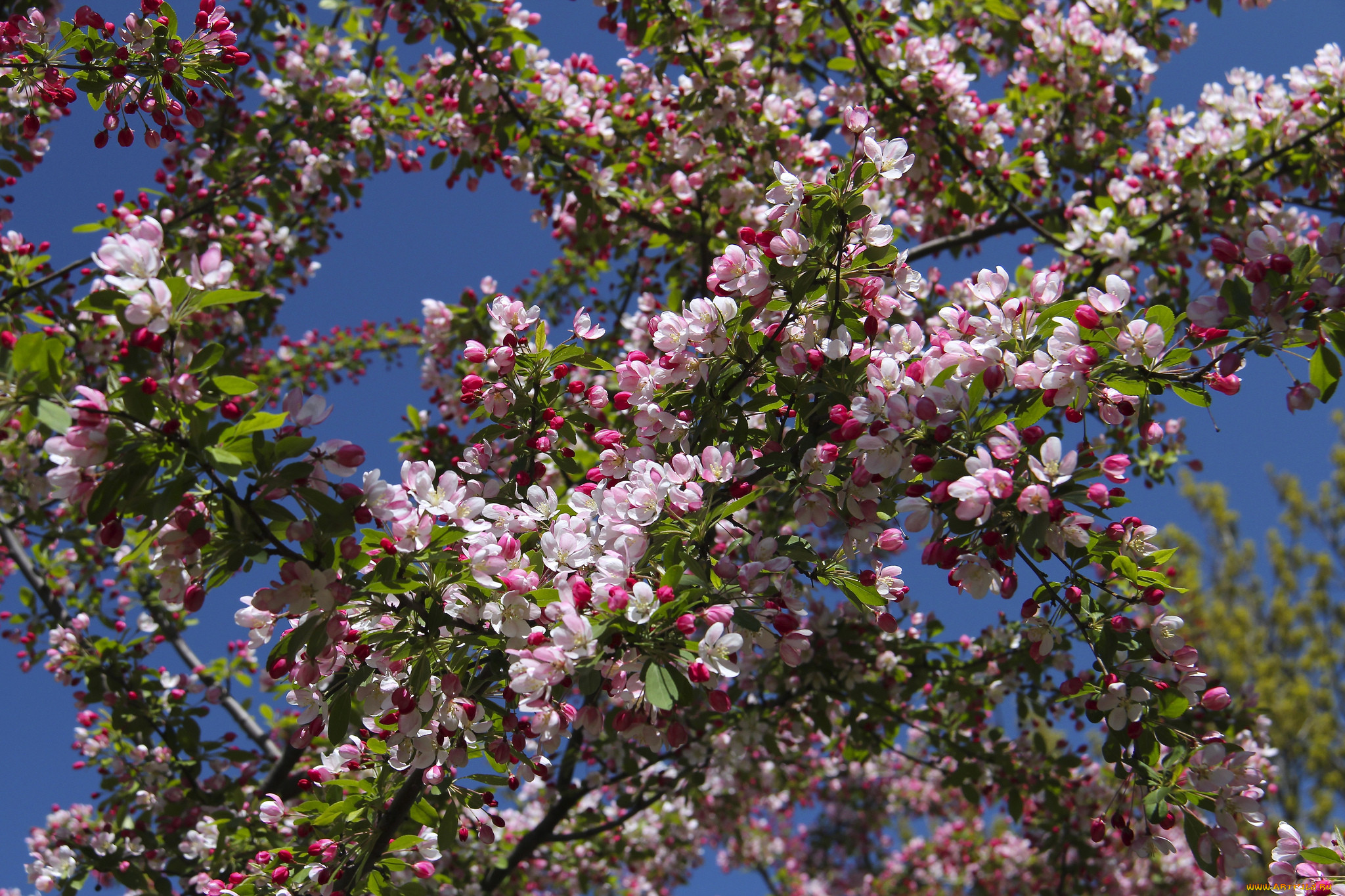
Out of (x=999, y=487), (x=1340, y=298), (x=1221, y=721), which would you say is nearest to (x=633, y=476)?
(x=999, y=487)

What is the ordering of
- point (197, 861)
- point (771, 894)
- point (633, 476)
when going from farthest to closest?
point (771, 894), point (197, 861), point (633, 476)

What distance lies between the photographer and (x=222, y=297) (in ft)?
4.51

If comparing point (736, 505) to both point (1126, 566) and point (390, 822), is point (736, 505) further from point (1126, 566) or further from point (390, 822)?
point (390, 822)

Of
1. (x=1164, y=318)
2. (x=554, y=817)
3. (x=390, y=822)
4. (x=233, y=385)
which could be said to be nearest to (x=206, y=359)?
(x=233, y=385)

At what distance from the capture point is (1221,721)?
13.8ft

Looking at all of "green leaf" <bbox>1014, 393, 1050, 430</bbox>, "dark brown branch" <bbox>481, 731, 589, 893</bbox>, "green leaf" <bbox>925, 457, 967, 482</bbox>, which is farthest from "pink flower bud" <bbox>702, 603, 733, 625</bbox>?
"dark brown branch" <bbox>481, 731, 589, 893</bbox>

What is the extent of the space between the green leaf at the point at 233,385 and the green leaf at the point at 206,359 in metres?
0.03

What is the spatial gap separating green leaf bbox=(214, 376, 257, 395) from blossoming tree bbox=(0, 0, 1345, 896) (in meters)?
0.01

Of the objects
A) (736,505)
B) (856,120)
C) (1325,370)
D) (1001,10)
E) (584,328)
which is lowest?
(736,505)

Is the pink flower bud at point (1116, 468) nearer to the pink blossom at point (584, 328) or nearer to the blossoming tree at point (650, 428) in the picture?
the blossoming tree at point (650, 428)

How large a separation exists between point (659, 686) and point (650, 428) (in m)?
0.70

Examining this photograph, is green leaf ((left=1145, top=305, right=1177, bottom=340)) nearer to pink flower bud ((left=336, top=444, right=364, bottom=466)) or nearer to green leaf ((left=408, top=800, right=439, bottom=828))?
pink flower bud ((left=336, top=444, right=364, bottom=466))

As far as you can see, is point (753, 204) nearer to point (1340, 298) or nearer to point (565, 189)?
point (565, 189)

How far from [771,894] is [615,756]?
6.89 meters
